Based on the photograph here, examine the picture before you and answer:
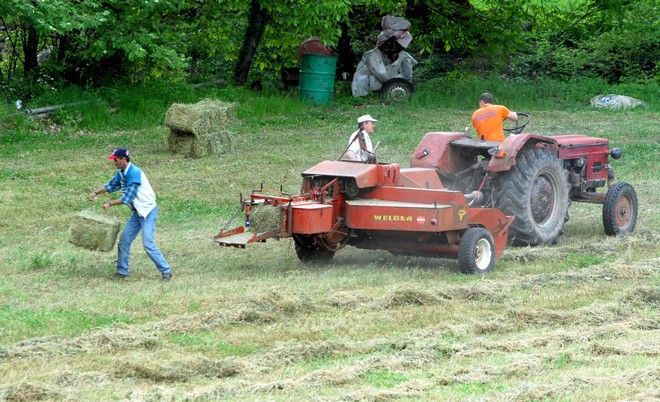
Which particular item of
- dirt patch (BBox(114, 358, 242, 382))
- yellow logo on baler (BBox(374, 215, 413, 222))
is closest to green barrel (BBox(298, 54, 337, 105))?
yellow logo on baler (BBox(374, 215, 413, 222))

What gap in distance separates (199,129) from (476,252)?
9371mm

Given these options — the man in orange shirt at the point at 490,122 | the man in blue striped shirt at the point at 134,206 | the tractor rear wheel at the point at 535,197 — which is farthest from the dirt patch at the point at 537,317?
the man in orange shirt at the point at 490,122

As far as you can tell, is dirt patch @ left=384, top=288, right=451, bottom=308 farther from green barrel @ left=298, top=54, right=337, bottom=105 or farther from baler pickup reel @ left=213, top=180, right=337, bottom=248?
green barrel @ left=298, top=54, right=337, bottom=105

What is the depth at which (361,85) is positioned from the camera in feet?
93.7

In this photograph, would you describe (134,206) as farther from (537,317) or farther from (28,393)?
(28,393)

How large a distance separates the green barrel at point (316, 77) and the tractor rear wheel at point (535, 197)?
13.0 meters

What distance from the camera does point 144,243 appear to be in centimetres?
1309

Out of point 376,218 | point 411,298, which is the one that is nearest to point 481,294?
point 411,298

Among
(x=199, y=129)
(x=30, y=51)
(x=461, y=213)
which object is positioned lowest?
(x=461, y=213)

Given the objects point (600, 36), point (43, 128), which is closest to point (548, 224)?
point (43, 128)

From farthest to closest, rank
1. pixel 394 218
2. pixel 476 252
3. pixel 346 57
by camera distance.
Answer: pixel 346 57 < pixel 476 252 < pixel 394 218

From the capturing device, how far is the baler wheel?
522 inches

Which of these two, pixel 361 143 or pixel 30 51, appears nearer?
pixel 361 143

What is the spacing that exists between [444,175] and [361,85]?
1379 centimetres
